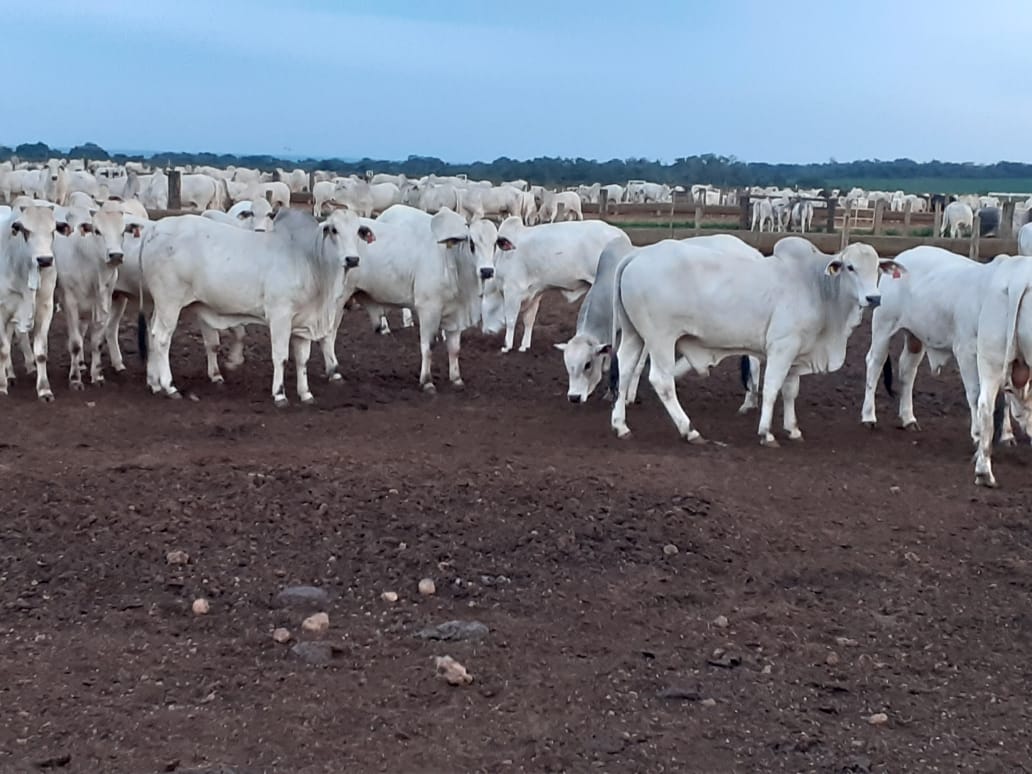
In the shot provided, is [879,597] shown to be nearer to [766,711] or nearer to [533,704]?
[766,711]

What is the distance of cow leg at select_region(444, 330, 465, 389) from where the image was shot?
40.4ft

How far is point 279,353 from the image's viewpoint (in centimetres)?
1128

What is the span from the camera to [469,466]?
8.68 meters

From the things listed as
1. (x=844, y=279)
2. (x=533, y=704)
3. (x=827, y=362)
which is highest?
(x=844, y=279)

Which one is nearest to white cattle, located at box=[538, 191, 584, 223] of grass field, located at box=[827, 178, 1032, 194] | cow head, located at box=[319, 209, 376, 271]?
cow head, located at box=[319, 209, 376, 271]

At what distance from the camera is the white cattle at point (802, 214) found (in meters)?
32.9

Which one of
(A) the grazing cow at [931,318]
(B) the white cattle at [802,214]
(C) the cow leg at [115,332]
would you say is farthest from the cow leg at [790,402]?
(B) the white cattle at [802,214]

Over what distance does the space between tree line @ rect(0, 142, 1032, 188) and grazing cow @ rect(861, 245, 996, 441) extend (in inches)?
2005

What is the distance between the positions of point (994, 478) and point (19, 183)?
30.8 m

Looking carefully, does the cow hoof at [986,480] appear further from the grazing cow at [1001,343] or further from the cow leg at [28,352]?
the cow leg at [28,352]

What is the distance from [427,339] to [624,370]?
250 cm

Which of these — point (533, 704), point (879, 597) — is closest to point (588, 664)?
point (533, 704)

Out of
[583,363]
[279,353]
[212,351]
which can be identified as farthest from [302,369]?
[583,363]

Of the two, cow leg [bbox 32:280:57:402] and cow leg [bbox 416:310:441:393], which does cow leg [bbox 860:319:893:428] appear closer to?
cow leg [bbox 416:310:441:393]
